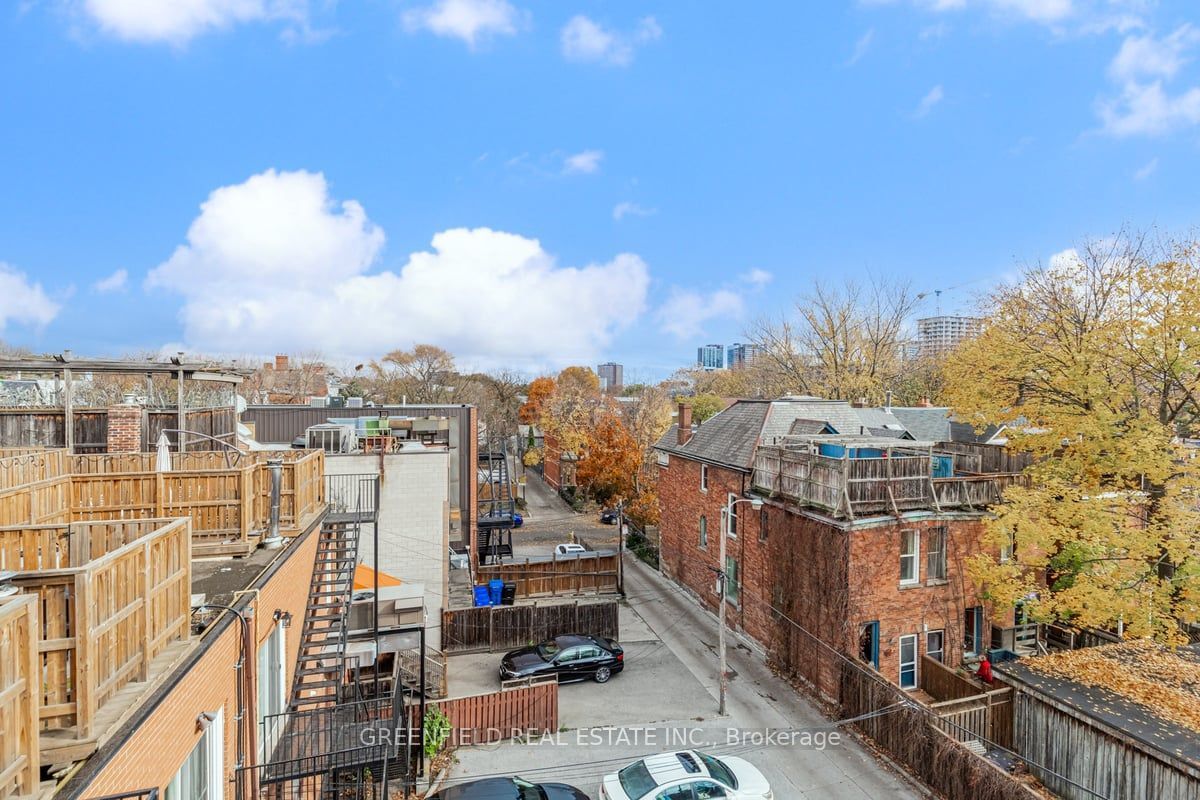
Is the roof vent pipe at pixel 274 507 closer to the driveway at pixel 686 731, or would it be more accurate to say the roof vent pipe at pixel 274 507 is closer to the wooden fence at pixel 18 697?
the wooden fence at pixel 18 697

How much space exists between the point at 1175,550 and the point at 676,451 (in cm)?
1539

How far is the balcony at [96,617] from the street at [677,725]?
9373 mm

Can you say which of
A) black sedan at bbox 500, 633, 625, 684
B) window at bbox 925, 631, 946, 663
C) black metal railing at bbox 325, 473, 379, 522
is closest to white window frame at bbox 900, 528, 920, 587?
window at bbox 925, 631, 946, 663

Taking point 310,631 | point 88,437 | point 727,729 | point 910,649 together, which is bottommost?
point 727,729

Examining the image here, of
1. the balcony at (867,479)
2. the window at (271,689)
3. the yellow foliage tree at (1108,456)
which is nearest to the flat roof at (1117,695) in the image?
the yellow foliage tree at (1108,456)

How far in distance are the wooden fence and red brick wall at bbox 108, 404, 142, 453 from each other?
1406cm

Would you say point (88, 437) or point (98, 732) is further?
point (88, 437)

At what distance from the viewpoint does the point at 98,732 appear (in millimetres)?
4180

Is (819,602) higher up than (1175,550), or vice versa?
(1175,550)

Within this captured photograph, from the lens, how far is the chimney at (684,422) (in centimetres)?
2655

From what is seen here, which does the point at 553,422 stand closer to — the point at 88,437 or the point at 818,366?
the point at 818,366

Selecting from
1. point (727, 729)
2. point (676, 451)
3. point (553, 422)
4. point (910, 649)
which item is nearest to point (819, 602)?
point (910, 649)

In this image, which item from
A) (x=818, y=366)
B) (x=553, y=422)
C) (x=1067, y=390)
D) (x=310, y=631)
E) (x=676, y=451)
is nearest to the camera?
(x=310, y=631)

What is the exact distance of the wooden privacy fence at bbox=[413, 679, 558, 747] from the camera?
A: 14.1 meters
